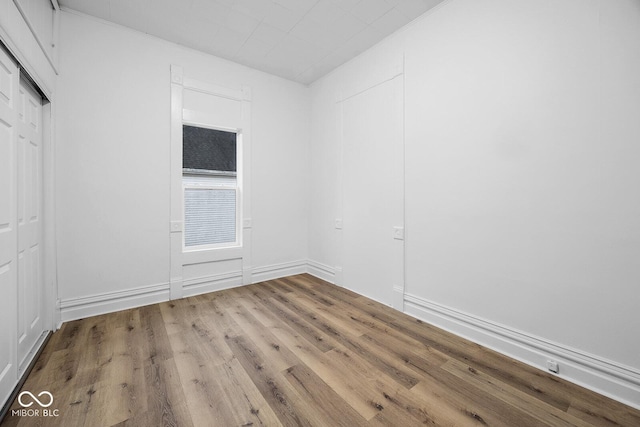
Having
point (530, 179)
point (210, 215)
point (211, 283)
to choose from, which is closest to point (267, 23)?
point (210, 215)

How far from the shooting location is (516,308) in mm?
2125

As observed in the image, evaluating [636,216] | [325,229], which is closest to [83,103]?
[325,229]

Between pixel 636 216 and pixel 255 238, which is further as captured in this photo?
pixel 255 238

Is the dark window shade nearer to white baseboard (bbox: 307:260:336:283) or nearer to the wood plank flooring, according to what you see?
white baseboard (bbox: 307:260:336:283)

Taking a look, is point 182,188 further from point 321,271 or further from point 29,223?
point 321,271

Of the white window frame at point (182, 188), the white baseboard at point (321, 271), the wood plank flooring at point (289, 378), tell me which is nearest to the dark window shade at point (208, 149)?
the white window frame at point (182, 188)

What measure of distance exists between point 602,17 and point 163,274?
4394 mm

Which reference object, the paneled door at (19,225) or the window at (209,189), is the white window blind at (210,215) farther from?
the paneled door at (19,225)

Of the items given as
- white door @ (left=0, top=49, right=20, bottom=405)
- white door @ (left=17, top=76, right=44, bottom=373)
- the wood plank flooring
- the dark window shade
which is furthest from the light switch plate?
white door @ (left=17, top=76, right=44, bottom=373)

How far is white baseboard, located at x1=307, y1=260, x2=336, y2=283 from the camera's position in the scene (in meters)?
3.97

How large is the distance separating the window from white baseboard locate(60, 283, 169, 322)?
662 mm

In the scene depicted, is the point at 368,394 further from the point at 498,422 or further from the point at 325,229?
the point at 325,229

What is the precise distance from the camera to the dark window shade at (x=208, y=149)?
148 inches

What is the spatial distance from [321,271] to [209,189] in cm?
200
